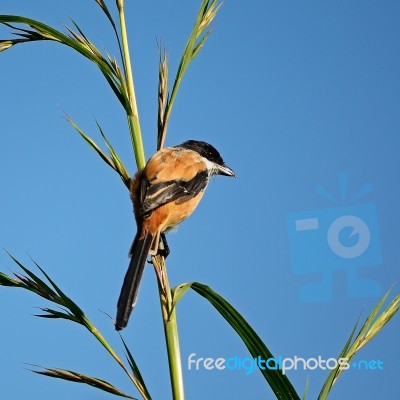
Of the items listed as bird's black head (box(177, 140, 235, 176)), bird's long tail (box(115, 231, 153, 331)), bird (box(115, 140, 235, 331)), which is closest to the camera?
bird's long tail (box(115, 231, 153, 331))

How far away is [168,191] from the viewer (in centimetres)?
331

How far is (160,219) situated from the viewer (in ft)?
10.5

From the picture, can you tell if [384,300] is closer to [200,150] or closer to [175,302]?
[175,302]

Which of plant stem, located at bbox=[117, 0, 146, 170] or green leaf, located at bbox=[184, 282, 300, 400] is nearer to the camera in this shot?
green leaf, located at bbox=[184, 282, 300, 400]

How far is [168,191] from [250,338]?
1322mm

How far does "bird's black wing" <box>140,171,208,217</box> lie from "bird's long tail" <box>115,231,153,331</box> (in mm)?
301

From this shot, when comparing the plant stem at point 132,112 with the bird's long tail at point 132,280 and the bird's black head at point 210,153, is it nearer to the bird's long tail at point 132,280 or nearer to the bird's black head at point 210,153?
the bird's long tail at point 132,280

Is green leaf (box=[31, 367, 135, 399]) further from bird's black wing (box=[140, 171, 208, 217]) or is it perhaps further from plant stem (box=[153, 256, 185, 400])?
bird's black wing (box=[140, 171, 208, 217])

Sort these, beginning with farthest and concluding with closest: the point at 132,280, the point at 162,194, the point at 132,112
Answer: the point at 162,194
the point at 132,112
the point at 132,280

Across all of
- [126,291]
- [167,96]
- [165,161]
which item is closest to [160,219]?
[165,161]

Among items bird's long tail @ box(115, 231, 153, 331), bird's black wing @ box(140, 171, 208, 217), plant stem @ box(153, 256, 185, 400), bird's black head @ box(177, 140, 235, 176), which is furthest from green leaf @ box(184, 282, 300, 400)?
bird's black head @ box(177, 140, 235, 176)

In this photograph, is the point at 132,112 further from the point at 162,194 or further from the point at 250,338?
the point at 250,338

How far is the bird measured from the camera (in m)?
2.69

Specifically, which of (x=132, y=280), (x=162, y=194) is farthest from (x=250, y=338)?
(x=162, y=194)
